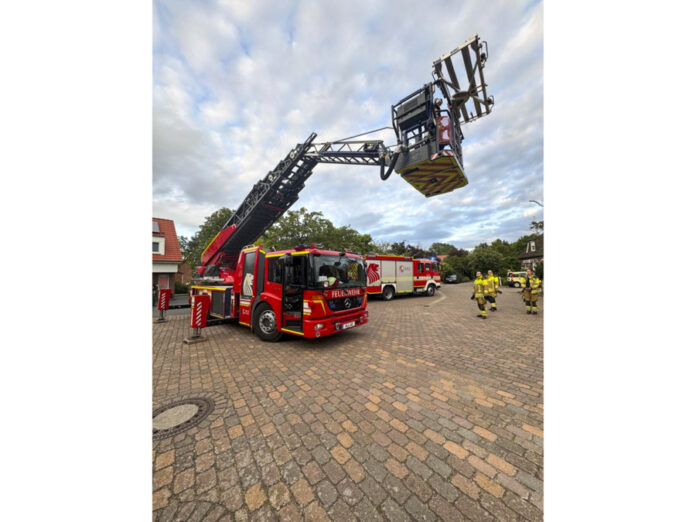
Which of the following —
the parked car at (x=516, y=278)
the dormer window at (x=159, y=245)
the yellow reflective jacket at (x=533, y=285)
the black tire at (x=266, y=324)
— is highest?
the dormer window at (x=159, y=245)

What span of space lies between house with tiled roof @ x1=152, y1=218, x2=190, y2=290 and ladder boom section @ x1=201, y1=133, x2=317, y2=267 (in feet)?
36.5

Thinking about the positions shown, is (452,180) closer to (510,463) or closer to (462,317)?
(462,317)

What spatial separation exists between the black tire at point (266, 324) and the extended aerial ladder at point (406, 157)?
444cm

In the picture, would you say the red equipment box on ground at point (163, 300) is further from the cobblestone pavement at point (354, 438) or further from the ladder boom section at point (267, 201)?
the cobblestone pavement at point (354, 438)

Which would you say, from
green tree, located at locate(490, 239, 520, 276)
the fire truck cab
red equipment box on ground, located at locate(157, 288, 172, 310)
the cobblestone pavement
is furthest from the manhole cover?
green tree, located at locate(490, 239, 520, 276)

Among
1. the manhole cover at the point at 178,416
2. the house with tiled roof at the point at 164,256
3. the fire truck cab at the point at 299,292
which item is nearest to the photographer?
the manhole cover at the point at 178,416

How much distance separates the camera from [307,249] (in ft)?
16.2

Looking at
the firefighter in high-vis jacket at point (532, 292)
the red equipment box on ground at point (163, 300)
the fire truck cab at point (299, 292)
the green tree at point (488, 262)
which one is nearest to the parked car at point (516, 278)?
the green tree at point (488, 262)

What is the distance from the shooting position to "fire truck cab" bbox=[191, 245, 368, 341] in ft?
15.6

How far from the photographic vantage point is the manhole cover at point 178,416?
7.86 feet

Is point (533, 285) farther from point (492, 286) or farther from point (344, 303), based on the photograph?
point (344, 303)

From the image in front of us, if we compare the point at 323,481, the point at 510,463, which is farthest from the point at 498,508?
the point at 323,481

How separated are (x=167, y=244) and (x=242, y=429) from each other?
21.6 meters

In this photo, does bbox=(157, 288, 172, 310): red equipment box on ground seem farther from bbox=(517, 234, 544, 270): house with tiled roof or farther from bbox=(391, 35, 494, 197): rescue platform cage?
bbox=(517, 234, 544, 270): house with tiled roof
